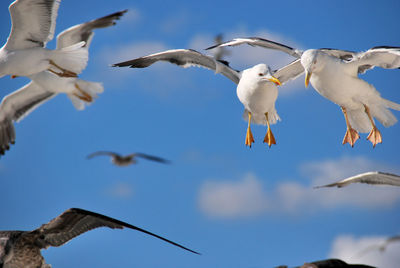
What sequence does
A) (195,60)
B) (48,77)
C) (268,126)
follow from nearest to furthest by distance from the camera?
1. (268,126)
2. (195,60)
3. (48,77)

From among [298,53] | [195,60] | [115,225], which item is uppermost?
[195,60]

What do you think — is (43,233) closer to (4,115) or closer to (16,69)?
(16,69)

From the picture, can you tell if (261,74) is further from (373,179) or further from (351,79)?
(373,179)

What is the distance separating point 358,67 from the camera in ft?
26.2

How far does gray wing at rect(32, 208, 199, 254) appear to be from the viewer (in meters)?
5.52

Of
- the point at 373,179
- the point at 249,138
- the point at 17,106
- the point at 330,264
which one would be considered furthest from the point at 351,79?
the point at 17,106

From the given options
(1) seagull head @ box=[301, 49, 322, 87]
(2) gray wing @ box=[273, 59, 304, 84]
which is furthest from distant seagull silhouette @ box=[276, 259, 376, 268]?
(2) gray wing @ box=[273, 59, 304, 84]

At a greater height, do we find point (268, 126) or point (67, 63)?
point (67, 63)

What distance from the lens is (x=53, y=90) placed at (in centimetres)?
1005

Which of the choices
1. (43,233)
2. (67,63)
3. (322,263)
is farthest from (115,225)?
(67,63)

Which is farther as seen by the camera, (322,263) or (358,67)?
(358,67)

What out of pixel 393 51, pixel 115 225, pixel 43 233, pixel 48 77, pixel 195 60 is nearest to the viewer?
pixel 115 225

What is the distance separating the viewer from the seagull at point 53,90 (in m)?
9.66

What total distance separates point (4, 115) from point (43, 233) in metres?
5.60
